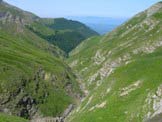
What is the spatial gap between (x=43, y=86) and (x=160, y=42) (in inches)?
1973

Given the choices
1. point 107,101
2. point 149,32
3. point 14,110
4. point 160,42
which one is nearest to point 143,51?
point 160,42

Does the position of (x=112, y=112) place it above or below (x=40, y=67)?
below

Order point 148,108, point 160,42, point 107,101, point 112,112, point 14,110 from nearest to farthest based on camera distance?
point 148,108 → point 112,112 → point 107,101 → point 14,110 → point 160,42

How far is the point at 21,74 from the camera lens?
16488cm

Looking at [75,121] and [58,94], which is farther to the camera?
[58,94]

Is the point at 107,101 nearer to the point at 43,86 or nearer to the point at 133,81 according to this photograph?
the point at 133,81

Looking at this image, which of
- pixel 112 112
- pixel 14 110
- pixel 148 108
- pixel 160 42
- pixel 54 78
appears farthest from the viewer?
pixel 54 78

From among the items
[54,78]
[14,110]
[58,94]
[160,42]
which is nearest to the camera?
[14,110]

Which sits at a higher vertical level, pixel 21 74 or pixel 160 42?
pixel 21 74

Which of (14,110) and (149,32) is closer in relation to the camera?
(14,110)

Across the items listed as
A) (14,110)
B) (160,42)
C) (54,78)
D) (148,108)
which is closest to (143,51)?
(160,42)

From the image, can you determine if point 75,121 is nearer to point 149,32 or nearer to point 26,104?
point 26,104

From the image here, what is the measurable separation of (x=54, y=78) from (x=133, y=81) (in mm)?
87636

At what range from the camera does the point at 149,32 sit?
632ft
